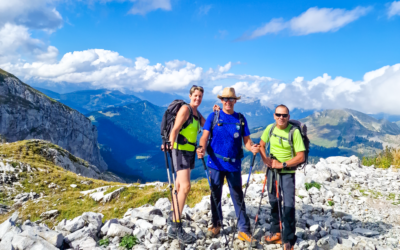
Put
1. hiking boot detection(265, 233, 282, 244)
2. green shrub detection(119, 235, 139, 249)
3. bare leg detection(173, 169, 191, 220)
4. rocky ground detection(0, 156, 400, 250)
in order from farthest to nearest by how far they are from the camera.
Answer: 1. hiking boot detection(265, 233, 282, 244)
2. bare leg detection(173, 169, 191, 220)
3. green shrub detection(119, 235, 139, 249)
4. rocky ground detection(0, 156, 400, 250)

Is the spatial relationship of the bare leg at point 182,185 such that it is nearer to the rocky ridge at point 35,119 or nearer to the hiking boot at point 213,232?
the hiking boot at point 213,232

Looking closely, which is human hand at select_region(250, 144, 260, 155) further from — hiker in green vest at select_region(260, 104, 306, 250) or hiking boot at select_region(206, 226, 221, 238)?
hiking boot at select_region(206, 226, 221, 238)

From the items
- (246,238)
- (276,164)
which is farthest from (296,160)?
(246,238)

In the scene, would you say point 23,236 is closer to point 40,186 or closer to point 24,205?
point 24,205

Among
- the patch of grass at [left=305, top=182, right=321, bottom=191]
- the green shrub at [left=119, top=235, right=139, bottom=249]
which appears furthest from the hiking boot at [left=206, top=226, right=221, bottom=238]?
the patch of grass at [left=305, top=182, right=321, bottom=191]

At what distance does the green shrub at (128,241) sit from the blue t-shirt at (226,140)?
272 cm

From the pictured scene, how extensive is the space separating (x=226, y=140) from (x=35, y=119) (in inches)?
6598

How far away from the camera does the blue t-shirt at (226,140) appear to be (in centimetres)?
584

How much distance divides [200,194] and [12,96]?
165380mm

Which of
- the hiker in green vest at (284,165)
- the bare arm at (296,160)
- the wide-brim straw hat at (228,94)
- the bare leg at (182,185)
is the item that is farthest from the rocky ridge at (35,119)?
the bare arm at (296,160)

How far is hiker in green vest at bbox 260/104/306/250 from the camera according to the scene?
18.2 feet

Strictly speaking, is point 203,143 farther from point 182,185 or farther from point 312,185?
point 312,185

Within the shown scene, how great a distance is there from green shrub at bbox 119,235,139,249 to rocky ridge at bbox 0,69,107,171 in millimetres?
140667

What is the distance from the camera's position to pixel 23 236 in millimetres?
5078
